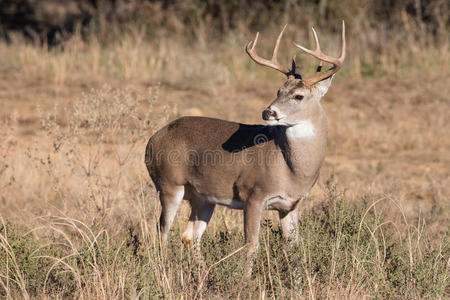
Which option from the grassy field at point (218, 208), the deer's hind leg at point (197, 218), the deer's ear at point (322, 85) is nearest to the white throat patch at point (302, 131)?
the deer's ear at point (322, 85)

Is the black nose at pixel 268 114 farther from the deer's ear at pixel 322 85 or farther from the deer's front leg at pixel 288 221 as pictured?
the deer's front leg at pixel 288 221

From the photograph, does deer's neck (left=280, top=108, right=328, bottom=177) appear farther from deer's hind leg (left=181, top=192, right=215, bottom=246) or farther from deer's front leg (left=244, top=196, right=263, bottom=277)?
deer's hind leg (left=181, top=192, right=215, bottom=246)

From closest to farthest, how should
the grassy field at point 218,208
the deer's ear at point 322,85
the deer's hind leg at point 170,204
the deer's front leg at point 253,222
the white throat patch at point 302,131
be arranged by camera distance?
the grassy field at point 218,208 → the deer's front leg at point 253,222 → the white throat patch at point 302,131 → the deer's ear at point 322,85 → the deer's hind leg at point 170,204

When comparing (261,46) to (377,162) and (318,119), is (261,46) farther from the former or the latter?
(318,119)

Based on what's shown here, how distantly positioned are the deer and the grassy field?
9.2 inches

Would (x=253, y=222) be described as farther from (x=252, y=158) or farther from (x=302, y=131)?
(x=302, y=131)

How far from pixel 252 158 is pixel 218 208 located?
175 cm

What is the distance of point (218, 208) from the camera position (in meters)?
8.26

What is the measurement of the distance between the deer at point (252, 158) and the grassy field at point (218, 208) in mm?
234

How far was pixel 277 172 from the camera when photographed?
643cm

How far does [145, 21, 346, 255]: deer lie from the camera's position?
6387 mm

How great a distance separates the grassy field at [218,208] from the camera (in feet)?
19.0

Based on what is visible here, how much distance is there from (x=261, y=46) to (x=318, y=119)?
36.5 feet

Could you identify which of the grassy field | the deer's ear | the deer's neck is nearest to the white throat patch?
the deer's neck
